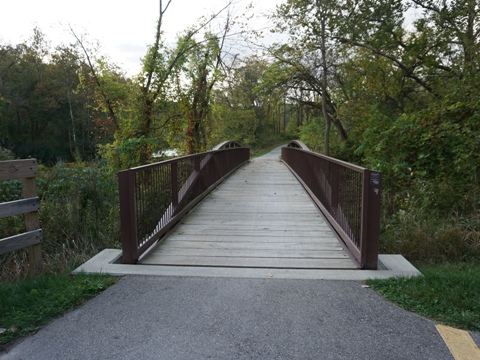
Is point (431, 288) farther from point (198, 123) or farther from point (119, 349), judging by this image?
point (198, 123)

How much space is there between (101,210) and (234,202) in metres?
2.63

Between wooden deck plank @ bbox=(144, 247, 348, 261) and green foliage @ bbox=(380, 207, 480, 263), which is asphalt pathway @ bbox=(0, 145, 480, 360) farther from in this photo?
green foliage @ bbox=(380, 207, 480, 263)

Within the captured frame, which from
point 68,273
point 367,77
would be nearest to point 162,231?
point 68,273

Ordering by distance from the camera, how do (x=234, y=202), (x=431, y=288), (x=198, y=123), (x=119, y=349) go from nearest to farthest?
1. (x=119, y=349)
2. (x=431, y=288)
3. (x=234, y=202)
4. (x=198, y=123)

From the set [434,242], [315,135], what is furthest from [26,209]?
[315,135]

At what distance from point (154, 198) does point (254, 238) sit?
1466mm

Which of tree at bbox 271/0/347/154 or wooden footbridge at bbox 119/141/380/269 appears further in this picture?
tree at bbox 271/0/347/154

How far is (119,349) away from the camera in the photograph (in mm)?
2377

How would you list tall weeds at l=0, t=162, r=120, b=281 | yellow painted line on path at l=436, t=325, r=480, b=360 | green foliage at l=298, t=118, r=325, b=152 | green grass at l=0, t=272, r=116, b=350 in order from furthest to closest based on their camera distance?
green foliage at l=298, t=118, r=325, b=152 → tall weeds at l=0, t=162, r=120, b=281 → green grass at l=0, t=272, r=116, b=350 → yellow painted line on path at l=436, t=325, r=480, b=360

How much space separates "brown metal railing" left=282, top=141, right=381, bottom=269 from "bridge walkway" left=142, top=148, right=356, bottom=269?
0.60 ft

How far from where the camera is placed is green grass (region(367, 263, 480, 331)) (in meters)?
2.67

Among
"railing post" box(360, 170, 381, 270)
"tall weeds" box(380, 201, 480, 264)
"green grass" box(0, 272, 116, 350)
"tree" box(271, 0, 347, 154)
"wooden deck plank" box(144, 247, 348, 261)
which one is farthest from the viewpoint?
"tree" box(271, 0, 347, 154)

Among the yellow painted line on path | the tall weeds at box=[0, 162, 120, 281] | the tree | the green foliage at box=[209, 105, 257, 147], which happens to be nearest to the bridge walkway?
the tall weeds at box=[0, 162, 120, 281]

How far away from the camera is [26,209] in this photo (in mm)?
3838
